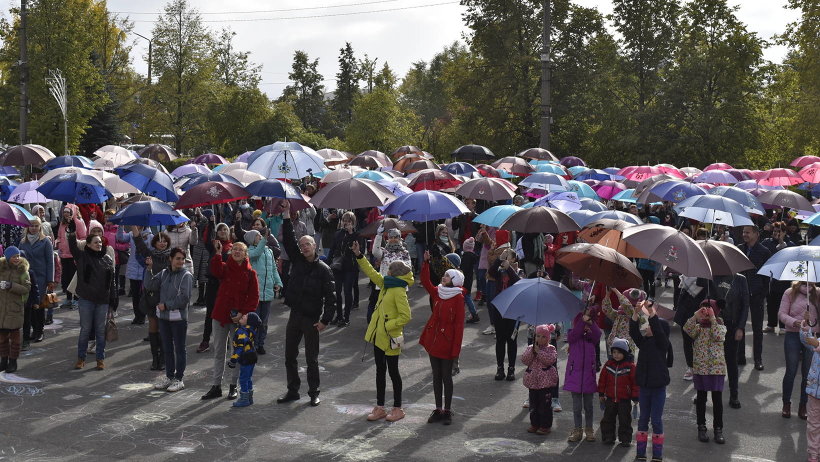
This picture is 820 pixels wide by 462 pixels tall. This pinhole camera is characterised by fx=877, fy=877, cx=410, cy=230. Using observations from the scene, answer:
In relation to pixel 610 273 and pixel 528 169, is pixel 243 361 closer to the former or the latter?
pixel 610 273

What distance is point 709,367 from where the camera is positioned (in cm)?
873

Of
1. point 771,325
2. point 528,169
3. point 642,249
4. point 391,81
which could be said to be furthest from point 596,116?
point 642,249

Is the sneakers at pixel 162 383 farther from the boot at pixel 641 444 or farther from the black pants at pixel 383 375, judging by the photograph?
the boot at pixel 641 444

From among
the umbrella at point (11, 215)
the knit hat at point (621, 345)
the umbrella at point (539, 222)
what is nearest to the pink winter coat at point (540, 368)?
the knit hat at point (621, 345)

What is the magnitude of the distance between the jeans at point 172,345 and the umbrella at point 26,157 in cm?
1186

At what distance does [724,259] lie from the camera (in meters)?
9.28

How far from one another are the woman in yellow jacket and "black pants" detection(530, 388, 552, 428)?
1411mm

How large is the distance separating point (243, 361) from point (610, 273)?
4042 mm

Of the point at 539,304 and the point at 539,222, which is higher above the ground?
the point at 539,222

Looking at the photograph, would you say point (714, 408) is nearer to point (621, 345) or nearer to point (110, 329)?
point (621, 345)

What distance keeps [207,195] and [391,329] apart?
15.2 feet

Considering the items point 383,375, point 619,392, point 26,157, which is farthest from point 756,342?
point 26,157

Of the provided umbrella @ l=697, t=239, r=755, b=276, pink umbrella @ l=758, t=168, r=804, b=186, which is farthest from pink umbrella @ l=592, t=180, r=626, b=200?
umbrella @ l=697, t=239, r=755, b=276

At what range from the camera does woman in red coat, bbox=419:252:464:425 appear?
9250 mm
